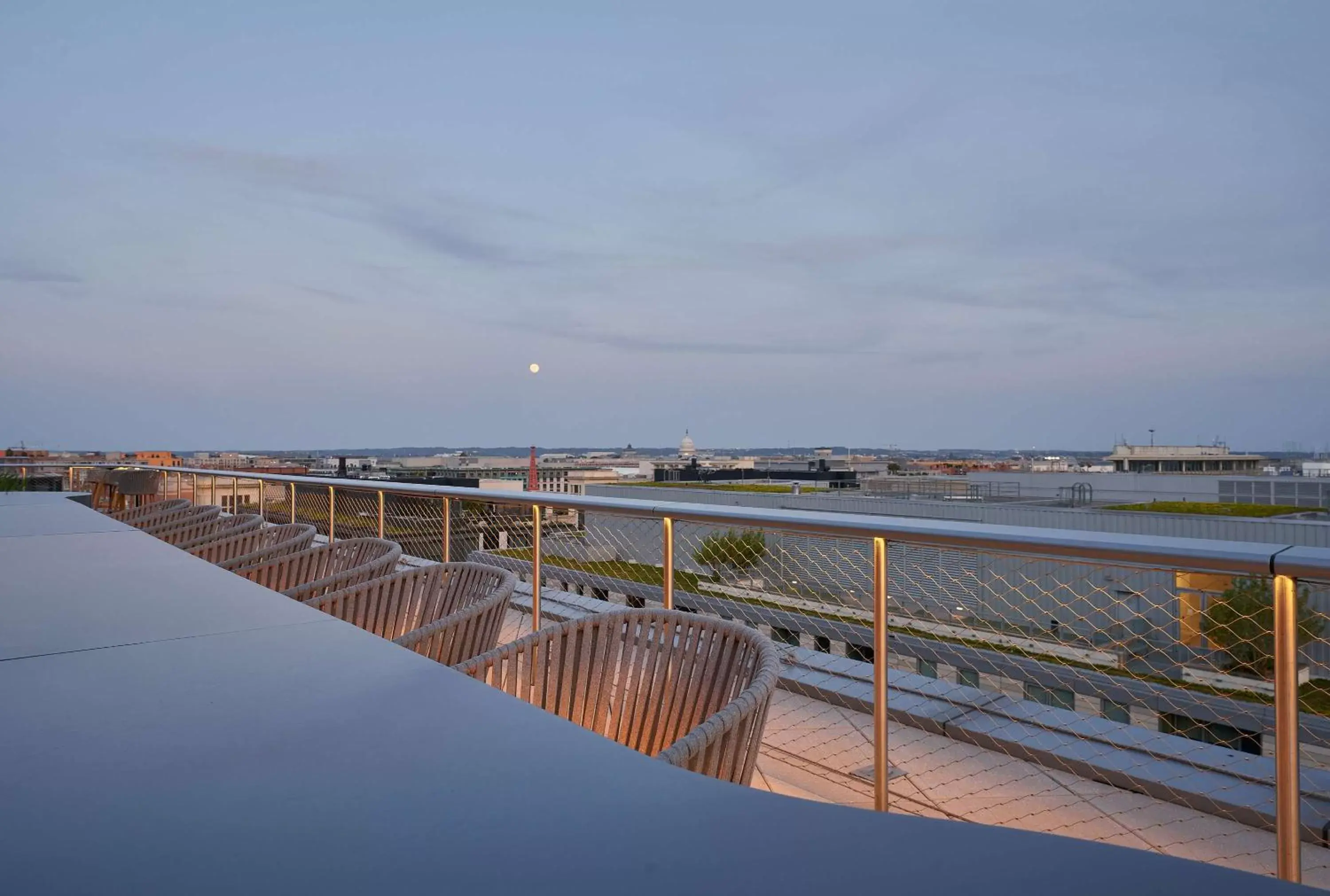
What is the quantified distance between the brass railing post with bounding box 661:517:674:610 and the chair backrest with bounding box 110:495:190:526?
12.0 feet

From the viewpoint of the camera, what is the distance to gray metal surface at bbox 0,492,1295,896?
0.48 m

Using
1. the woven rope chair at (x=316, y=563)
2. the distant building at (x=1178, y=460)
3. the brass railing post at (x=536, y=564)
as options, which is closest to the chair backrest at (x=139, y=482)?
the woven rope chair at (x=316, y=563)

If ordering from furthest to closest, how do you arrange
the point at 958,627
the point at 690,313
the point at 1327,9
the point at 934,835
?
the point at 690,313, the point at 1327,9, the point at 958,627, the point at 934,835

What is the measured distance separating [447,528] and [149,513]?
2.61m

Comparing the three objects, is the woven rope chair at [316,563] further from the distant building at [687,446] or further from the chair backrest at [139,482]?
the distant building at [687,446]

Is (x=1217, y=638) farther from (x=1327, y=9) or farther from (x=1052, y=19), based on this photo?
(x=1327, y=9)

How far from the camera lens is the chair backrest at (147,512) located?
488 centimetres

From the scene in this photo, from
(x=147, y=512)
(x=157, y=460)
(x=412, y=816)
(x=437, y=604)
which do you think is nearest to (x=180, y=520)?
(x=147, y=512)

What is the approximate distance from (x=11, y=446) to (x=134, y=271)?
323cm

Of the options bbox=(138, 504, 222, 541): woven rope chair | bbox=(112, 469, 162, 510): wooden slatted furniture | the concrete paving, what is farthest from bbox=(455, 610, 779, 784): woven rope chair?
bbox=(112, 469, 162, 510): wooden slatted furniture

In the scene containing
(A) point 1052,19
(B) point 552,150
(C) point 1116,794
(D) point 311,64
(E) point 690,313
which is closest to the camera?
(C) point 1116,794

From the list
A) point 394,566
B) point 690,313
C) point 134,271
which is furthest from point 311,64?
point 690,313

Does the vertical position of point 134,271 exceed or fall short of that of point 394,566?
it exceeds it

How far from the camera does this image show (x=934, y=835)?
1.73ft
